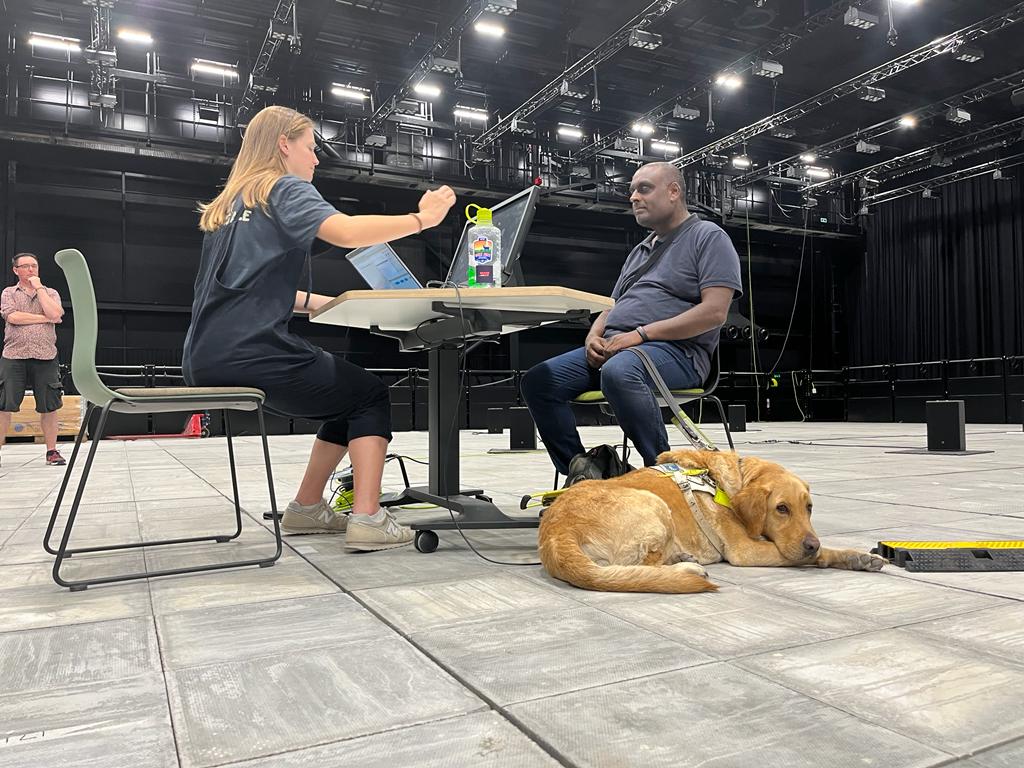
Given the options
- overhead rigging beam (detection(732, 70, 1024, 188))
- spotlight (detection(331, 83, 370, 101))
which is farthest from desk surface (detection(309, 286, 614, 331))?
overhead rigging beam (detection(732, 70, 1024, 188))

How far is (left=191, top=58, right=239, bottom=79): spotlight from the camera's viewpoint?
1227 cm

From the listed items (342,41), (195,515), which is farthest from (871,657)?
(342,41)

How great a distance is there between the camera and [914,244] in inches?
696

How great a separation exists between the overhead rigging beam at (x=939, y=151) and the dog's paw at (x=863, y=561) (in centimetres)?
1454

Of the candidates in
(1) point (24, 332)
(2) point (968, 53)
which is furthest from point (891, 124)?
(1) point (24, 332)

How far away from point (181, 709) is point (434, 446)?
1555mm

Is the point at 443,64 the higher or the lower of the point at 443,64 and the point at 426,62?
the lower

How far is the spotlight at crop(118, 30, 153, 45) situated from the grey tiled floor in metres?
11.0

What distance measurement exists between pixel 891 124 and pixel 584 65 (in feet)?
19.5

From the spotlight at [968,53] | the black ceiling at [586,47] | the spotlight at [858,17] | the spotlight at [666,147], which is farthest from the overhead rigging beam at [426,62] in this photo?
the spotlight at [968,53]

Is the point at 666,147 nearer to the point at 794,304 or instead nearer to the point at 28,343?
the point at 794,304

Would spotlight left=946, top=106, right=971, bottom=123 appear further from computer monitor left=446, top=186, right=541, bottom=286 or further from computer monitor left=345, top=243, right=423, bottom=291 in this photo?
computer monitor left=345, top=243, right=423, bottom=291

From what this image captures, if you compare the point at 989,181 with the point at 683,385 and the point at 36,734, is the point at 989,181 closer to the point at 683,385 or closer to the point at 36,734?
the point at 683,385

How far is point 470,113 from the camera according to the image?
13625 millimetres
